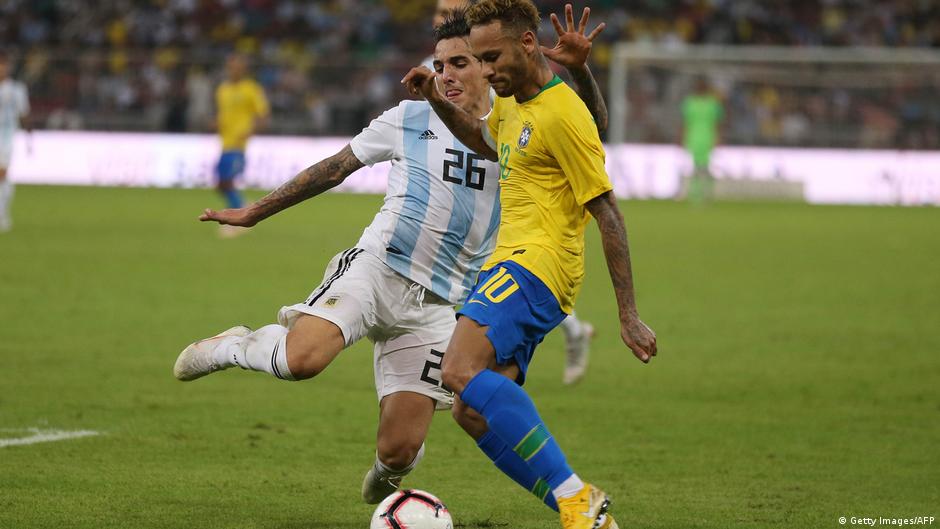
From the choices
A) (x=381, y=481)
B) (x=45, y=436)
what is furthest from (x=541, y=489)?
(x=45, y=436)

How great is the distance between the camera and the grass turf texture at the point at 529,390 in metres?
5.80

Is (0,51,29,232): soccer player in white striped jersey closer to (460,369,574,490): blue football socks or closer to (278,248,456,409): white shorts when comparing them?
(278,248,456,409): white shorts

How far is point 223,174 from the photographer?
2041 centimetres

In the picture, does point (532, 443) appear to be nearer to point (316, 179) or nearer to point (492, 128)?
point (492, 128)

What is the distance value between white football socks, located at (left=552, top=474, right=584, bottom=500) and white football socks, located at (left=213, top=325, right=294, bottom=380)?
1.16 meters

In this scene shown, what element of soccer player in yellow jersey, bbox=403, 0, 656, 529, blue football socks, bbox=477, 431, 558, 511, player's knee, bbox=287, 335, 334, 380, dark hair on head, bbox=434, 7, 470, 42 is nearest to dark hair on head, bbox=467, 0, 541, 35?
soccer player in yellow jersey, bbox=403, 0, 656, 529

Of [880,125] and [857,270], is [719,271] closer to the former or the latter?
[857,270]

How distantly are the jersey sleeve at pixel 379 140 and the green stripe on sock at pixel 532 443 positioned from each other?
1574 millimetres

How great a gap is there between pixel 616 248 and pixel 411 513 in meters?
1.21

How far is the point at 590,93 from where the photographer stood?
17.2 ft

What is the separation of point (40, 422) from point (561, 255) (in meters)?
3.61

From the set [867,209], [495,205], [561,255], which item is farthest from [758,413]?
[867,209]

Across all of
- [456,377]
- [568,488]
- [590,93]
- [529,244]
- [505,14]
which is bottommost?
[568,488]

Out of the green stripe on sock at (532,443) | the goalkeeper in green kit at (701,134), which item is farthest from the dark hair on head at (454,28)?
the goalkeeper in green kit at (701,134)
